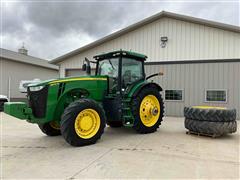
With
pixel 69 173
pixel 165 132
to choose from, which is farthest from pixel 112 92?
pixel 69 173

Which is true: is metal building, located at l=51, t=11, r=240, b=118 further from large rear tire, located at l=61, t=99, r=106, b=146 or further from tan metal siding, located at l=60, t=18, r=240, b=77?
large rear tire, located at l=61, t=99, r=106, b=146

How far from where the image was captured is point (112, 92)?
5492 millimetres

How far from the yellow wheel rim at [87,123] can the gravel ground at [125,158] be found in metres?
0.29

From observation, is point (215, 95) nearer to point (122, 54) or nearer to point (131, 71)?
point (131, 71)

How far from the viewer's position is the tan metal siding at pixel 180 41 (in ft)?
28.8

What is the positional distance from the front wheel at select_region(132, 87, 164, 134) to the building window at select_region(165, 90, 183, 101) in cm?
369

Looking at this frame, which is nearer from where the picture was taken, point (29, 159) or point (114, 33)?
point (29, 159)

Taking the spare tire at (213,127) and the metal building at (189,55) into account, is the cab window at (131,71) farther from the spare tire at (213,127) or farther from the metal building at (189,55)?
the metal building at (189,55)

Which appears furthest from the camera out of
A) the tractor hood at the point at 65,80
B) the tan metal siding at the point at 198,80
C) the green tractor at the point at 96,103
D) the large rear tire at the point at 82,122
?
the tan metal siding at the point at 198,80

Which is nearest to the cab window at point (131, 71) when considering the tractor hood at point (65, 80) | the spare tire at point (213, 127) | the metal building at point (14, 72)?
the tractor hood at point (65, 80)

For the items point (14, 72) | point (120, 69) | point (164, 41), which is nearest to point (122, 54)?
point (120, 69)

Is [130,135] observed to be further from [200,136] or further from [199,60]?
[199,60]

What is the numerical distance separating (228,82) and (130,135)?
563cm

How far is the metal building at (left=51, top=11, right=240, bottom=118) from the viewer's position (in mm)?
8758
